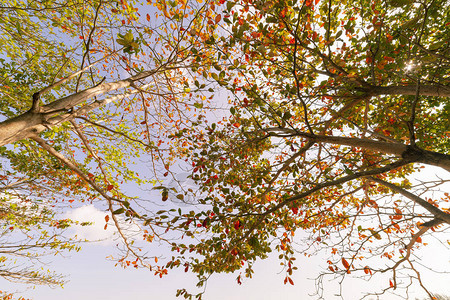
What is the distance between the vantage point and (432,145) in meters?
5.27

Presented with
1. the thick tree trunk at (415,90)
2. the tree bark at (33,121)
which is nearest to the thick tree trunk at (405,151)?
Answer: the thick tree trunk at (415,90)

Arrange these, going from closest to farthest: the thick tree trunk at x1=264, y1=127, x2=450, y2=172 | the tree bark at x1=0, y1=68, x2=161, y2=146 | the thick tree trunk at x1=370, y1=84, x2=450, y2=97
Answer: the thick tree trunk at x1=264, y1=127, x2=450, y2=172, the tree bark at x1=0, y1=68, x2=161, y2=146, the thick tree trunk at x1=370, y1=84, x2=450, y2=97

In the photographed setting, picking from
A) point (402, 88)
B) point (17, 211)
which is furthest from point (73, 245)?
point (402, 88)

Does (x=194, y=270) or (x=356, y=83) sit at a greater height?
(x=356, y=83)

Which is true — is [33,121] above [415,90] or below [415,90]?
below

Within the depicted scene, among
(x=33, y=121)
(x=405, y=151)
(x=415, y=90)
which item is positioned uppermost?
(x=415, y=90)

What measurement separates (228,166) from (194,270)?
213 centimetres

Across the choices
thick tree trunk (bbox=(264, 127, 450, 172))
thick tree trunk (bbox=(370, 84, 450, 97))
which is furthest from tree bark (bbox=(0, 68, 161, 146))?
thick tree trunk (bbox=(370, 84, 450, 97))

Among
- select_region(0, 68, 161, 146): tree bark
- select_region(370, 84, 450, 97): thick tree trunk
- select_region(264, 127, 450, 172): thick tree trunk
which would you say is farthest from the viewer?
select_region(370, 84, 450, 97): thick tree trunk

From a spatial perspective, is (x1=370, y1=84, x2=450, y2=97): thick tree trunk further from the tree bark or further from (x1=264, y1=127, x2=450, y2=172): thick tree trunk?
the tree bark

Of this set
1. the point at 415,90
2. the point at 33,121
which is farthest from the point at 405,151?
the point at 33,121

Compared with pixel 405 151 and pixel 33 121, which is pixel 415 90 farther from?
pixel 33 121

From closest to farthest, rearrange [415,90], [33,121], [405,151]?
[405,151]
[33,121]
[415,90]

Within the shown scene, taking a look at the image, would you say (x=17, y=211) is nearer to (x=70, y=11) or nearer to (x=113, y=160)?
(x=113, y=160)
